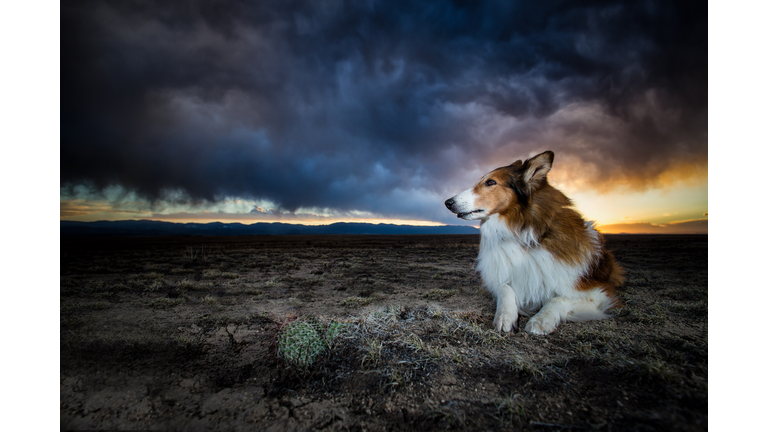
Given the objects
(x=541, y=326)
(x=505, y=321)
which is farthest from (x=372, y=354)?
(x=541, y=326)

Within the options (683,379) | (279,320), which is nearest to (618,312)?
(683,379)

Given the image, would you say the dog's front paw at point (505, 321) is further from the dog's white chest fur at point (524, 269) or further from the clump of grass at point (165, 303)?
the clump of grass at point (165, 303)

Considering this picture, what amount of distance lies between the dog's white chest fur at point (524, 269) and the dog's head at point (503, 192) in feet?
0.67

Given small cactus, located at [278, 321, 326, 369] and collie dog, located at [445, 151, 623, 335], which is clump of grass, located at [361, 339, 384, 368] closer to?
small cactus, located at [278, 321, 326, 369]

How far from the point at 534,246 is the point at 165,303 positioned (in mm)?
Result: 6416

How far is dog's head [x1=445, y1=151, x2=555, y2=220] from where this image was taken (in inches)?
134

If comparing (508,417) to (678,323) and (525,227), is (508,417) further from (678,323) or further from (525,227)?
(678,323)

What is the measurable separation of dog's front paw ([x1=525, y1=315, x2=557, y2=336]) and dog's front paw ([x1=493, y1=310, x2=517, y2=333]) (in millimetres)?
159

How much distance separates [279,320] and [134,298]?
14.4 feet

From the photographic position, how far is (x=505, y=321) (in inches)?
119

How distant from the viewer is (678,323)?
3.11 meters

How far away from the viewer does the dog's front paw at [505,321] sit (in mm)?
2973

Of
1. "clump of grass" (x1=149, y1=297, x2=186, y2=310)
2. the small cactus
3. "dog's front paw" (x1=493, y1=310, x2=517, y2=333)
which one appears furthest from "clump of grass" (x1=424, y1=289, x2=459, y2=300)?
"clump of grass" (x1=149, y1=297, x2=186, y2=310)

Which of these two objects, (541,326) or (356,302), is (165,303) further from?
(541,326)
